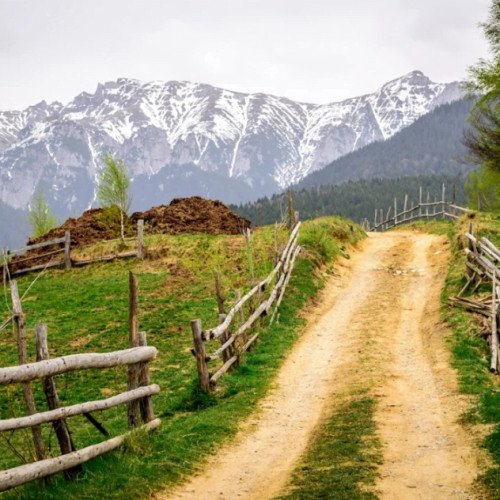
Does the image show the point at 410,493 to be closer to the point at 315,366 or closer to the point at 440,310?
the point at 315,366

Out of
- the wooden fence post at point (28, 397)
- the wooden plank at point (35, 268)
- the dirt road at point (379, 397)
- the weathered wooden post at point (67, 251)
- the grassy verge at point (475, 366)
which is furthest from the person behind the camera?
the wooden plank at point (35, 268)

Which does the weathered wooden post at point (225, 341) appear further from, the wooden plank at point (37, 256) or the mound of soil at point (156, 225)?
the wooden plank at point (37, 256)

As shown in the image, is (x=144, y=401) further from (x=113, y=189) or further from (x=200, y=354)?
(x=113, y=189)

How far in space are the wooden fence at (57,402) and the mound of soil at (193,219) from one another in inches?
866

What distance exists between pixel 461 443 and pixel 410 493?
2.14 metres

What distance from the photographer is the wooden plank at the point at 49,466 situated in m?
6.46

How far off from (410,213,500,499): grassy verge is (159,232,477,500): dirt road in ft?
0.89

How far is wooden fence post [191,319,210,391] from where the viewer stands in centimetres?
1188

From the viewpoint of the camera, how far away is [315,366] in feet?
48.4

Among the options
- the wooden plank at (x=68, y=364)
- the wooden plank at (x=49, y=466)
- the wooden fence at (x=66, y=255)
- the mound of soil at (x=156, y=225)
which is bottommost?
the wooden plank at (x=49, y=466)

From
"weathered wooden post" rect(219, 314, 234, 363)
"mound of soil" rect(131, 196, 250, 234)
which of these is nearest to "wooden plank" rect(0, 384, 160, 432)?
"weathered wooden post" rect(219, 314, 234, 363)

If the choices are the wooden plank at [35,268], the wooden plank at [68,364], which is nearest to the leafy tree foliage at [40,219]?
the wooden plank at [35,268]

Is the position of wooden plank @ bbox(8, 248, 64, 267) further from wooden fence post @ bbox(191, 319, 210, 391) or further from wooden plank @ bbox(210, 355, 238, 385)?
wooden fence post @ bbox(191, 319, 210, 391)

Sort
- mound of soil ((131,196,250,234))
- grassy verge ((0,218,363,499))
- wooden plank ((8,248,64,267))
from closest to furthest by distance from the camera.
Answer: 1. grassy verge ((0,218,363,499))
2. wooden plank ((8,248,64,267))
3. mound of soil ((131,196,250,234))
